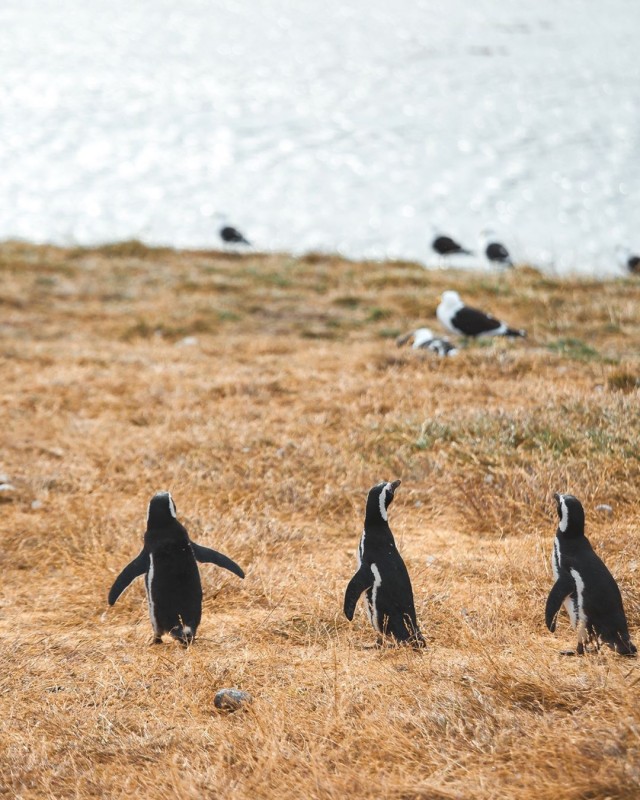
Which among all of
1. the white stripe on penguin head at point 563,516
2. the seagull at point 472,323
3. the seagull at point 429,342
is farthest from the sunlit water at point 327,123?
the white stripe on penguin head at point 563,516

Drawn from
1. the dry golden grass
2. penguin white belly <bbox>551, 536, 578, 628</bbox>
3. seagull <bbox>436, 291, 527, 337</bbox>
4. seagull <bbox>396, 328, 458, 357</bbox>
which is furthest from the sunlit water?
penguin white belly <bbox>551, 536, 578, 628</bbox>

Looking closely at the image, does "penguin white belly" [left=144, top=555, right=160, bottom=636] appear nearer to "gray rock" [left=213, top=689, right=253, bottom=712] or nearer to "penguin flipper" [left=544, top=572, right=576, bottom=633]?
"gray rock" [left=213, top=689, right=253, bottom=712]

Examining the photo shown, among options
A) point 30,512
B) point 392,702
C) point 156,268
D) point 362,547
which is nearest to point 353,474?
point 362,547

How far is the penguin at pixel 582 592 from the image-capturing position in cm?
446

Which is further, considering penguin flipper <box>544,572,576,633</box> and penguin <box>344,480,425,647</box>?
penguin <box>344,480,425,647</box>

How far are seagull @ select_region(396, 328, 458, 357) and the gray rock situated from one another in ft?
23.1

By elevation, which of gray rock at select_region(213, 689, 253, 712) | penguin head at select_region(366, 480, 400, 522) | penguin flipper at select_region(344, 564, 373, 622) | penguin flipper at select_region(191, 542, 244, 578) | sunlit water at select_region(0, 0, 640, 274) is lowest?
sunlit water at select_region(0, 0, 640, 274)

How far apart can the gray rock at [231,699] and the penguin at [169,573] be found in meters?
0.93

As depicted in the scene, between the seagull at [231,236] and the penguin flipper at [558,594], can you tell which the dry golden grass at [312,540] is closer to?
the penguin flipper at [558,594]

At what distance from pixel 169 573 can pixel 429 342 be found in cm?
669

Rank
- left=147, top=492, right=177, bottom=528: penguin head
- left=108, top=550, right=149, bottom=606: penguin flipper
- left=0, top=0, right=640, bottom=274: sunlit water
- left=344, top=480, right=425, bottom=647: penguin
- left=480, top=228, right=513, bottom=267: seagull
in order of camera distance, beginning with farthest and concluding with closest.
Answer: left=0, top=0, right=640, bottom=274: sunlit water
left=480, top=228, right=513, bottom=267: seagull
left=147, top=492, right=177, bottom=528: penguin head
left=108, top=550, right=149, bottom=606: penguin flipper
left=344, top=480, right=425, bottom=647: penguin

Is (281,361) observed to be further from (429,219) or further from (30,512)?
(429,219)

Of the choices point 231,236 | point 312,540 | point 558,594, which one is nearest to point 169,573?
point 312,540

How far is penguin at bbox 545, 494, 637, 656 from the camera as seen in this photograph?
4461 mm
